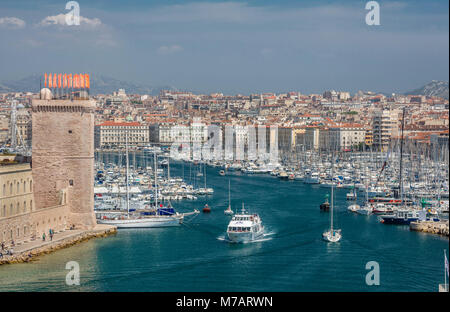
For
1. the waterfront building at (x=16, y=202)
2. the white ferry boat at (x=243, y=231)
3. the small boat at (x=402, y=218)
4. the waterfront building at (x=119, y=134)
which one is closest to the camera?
the waterfront building at (x=16, y=202)

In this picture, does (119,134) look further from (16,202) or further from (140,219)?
(16,202)

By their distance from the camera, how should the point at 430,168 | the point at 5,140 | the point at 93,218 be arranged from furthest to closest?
the point at 5,140 < the point at 430,168 < the point at 93,218

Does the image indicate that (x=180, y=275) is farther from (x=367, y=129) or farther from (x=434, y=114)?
(x=434, y=114)

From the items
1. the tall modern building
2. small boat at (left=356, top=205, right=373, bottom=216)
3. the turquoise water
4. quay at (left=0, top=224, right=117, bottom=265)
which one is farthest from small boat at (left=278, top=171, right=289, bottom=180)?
quay at (left=0, top=224, right=117, bottom=265)

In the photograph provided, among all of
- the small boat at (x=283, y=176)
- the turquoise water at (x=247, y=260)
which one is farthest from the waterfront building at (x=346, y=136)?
the turquoise water at (x=247, y=260)

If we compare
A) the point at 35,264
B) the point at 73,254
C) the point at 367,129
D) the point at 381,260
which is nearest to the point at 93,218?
the point at 73,254

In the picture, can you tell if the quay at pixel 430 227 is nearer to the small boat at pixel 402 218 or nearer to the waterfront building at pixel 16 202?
the small boat at pixel 402 218

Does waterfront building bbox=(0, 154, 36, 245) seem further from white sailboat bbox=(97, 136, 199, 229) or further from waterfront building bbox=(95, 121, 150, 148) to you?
waterfront building bbox=(95, 121, 150, 148)
